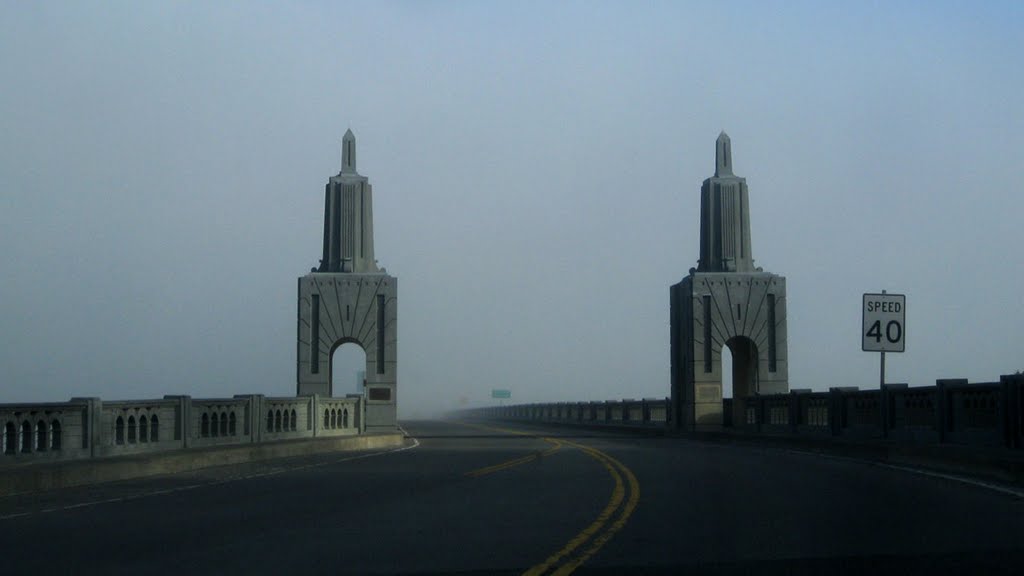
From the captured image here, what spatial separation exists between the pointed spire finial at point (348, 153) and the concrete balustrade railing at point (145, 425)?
Result: 20945 mm

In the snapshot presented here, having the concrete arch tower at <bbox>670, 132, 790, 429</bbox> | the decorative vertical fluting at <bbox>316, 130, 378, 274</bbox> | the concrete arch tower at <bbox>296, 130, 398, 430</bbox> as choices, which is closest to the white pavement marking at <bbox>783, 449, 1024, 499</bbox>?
the concrete arch tower at <bbox>670, 132, 790, 429</bbox>

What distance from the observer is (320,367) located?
56844 mm

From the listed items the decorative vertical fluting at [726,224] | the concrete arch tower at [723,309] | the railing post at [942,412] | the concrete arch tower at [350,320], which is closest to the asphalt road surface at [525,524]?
the railing post at [942,412]

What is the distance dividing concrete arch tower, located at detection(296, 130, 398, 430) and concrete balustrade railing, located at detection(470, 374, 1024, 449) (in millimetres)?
15045

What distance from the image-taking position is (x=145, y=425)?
84.3 ft

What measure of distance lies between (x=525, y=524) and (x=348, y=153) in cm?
4615

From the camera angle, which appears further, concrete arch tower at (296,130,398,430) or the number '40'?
concrete arch tower at (296,130,398,430)

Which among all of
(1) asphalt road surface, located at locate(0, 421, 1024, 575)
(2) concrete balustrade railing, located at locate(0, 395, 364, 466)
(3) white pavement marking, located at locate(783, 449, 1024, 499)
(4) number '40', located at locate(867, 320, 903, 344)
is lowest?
(3) white pavement marking, located at locate(783, 449, 1024, 499)

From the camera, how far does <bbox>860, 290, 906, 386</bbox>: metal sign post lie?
28.0 metres

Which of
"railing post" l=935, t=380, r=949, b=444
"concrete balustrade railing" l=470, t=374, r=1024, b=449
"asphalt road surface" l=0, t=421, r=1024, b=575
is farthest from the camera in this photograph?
"railing post" l=935, t=380, r=949, b=444

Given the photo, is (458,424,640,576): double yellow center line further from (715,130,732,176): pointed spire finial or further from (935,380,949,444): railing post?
(715,130,732,176): pointed spire finial

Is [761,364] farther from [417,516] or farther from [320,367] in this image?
[417,516]

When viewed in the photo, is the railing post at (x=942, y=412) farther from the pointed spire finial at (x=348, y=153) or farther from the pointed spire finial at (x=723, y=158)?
the pointed spire finial at (x=348, y=153)

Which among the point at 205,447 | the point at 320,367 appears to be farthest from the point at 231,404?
the point at 320,367
